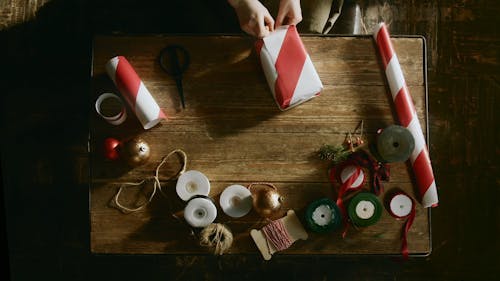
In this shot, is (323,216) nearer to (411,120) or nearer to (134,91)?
(411,120)

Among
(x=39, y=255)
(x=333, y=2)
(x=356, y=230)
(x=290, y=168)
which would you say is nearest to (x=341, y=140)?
(x=290, y=168)

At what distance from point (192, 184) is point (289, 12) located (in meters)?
0.64

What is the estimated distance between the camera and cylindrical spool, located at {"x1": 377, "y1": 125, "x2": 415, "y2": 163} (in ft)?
4.81

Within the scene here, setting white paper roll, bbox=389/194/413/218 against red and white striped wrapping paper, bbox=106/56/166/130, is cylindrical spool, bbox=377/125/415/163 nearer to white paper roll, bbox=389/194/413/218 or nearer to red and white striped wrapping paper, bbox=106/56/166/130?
white paper roll, bbox=389/194/413/218

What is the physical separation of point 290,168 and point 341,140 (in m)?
0.20

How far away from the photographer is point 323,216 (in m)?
1.48

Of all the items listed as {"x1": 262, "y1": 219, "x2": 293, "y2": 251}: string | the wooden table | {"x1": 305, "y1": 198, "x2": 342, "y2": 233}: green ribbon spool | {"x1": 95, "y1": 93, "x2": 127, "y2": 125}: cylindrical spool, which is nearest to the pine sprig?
the wooden table

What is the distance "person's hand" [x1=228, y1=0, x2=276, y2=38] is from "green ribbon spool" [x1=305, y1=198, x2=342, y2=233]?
1.88ft

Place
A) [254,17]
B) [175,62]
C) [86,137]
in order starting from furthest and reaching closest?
1. [86,137]
2. [175,62]
3. [254,17]

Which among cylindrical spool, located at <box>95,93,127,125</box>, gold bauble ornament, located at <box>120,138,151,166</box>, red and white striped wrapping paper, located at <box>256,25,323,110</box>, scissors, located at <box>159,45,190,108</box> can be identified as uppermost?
red and white striped wrapping paper, located at <box>256,25,323,110</box>

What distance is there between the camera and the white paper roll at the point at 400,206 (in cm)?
151

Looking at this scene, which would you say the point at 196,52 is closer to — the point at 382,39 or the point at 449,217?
the point at 382,39

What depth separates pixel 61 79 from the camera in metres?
2.11

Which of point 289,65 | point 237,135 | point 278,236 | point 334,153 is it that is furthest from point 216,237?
point 289,65
